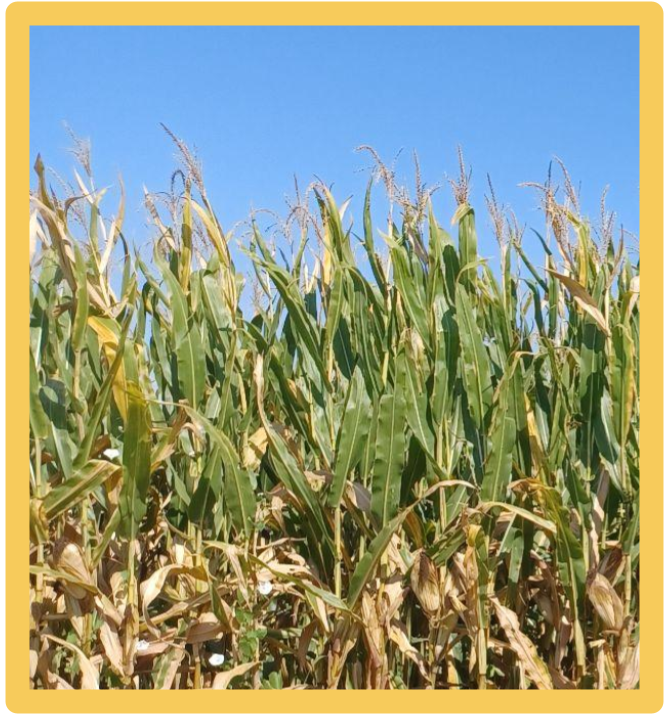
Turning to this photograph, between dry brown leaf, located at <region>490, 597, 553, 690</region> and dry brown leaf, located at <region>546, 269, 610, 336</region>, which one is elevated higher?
dry brown leaf, located at <region>546, 269, 610, 336</region>

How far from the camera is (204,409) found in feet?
8.44

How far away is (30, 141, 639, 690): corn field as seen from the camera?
229 centimetres

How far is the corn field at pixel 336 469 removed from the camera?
7.50 ft

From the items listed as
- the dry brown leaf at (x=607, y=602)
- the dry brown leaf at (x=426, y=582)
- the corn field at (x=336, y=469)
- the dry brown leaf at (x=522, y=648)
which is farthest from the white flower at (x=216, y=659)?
the dry brown leaf at (x=607, y=602)

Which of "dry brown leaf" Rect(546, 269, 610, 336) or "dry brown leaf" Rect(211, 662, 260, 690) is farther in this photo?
"dry brown leaf" Rect(546, 269, 610, 336)

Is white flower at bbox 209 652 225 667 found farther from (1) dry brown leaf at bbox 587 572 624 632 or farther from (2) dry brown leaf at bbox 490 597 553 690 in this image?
(1) dry brown leaf at bbox 587 572 624 632

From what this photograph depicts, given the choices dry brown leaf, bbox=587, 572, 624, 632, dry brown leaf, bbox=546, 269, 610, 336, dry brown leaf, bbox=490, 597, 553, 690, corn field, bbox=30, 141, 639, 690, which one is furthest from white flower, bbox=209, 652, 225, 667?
dry brown leaf, bbox=546, 269, 610, 336

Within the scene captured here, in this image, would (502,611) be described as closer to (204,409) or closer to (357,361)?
(357,361)

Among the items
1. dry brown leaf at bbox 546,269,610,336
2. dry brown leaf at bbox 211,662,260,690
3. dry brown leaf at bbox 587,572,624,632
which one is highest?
dry brown leaf at bbox 546,269,610,336

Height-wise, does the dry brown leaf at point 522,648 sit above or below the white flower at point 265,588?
below

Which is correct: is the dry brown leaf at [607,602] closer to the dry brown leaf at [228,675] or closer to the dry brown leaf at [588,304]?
the dry brown leaf at [588,304]

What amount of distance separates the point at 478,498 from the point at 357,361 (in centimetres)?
54

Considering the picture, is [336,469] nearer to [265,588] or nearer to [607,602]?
[265,588]

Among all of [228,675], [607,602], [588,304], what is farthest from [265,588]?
[588,304]
